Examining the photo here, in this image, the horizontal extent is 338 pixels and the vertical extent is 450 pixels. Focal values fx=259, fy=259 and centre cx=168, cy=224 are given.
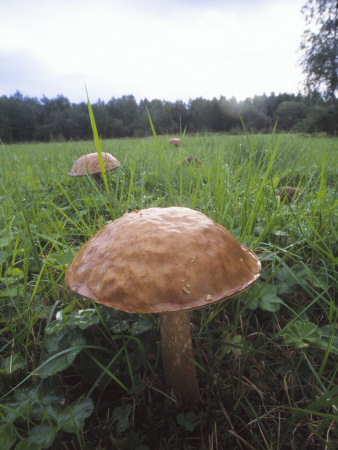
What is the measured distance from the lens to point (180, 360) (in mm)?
989

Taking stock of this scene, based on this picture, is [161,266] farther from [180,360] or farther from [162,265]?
[180,360]

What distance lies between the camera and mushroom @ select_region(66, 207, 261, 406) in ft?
2.25

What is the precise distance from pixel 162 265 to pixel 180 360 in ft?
1.62

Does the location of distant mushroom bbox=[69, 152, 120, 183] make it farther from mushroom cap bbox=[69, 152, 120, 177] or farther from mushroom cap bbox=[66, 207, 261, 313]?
mushroom cap bbox=[66, 207, 261, 313]

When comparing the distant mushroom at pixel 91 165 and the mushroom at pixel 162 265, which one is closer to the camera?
the mushroom at pixel 162 265

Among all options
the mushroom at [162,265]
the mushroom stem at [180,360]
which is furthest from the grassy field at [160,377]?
the mushroom at [162,265]

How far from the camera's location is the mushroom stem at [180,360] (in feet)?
3.19

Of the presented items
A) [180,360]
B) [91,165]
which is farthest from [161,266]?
[91,165]

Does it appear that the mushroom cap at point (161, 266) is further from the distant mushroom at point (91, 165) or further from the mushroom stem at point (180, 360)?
the distant mushroom at point (91, 165)

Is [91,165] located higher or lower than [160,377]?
higher

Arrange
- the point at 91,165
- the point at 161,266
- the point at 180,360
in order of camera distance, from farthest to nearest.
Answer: the point at 91,165, the point at 180,360, the point at 161,266

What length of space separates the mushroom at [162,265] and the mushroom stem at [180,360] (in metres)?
0.07

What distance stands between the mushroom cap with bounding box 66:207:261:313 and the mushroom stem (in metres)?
0.31

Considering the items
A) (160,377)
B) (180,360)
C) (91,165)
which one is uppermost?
(91,165)
